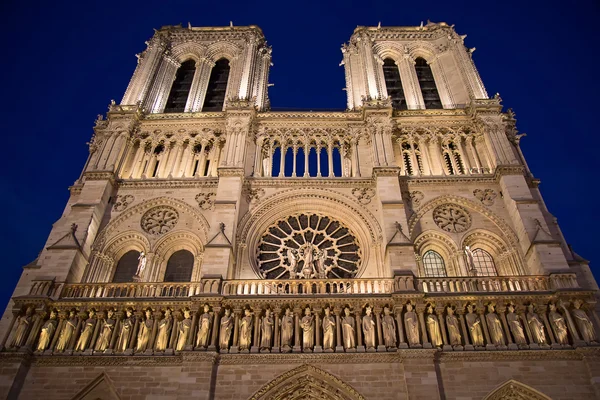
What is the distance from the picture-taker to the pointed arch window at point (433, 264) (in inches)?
699

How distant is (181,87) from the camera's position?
26.3m

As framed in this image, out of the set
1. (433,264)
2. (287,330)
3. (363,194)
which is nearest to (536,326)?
(433,264)

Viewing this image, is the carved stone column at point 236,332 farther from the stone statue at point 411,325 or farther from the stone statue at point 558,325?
the stone statue at point 558,325

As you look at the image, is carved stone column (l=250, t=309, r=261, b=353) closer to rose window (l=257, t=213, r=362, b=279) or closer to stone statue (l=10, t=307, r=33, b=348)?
rose window (l=257, t=213, r=362, b=279)

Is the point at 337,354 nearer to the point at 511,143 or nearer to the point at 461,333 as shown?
the point at 461,333

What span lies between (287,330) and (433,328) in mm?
4099

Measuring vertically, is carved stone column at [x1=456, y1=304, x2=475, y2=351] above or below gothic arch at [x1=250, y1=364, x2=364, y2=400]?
above

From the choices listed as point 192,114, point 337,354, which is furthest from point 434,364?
point 192,114

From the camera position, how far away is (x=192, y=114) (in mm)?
22328

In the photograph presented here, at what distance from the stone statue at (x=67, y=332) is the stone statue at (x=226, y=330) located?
431cm

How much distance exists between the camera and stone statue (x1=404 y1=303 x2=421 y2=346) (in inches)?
547

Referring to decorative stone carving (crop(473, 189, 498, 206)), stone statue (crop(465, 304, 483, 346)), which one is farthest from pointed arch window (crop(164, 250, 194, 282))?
decorative stone carving (crop(473, 189, 498, 206))

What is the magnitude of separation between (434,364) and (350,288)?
10.9 feet

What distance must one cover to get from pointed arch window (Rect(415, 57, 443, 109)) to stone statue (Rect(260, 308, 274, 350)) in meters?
14.2
